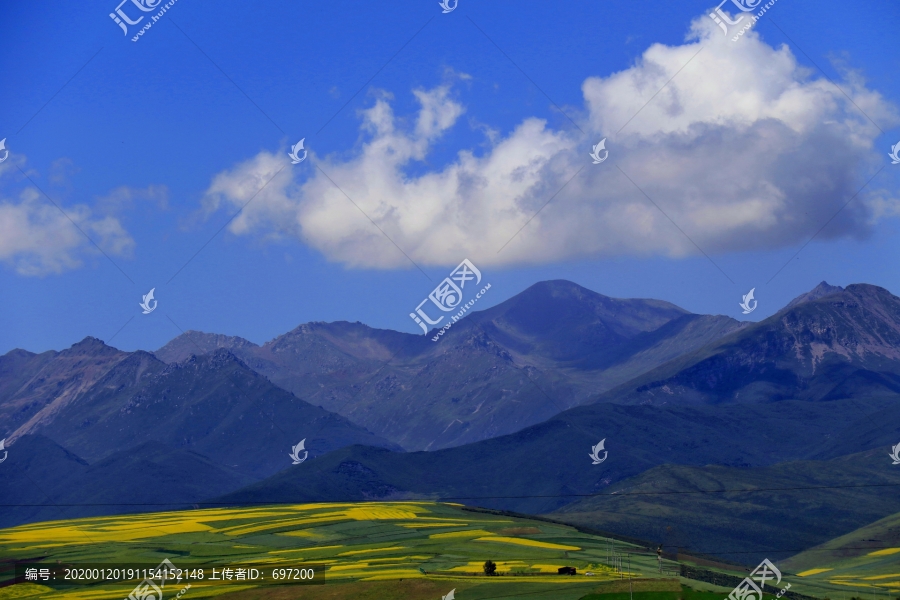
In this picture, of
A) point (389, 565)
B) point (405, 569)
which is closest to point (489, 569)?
point (405, 569)

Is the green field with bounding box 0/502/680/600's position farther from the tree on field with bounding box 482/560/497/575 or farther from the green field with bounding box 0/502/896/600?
the tree on field with bounding box 482/560/497/575

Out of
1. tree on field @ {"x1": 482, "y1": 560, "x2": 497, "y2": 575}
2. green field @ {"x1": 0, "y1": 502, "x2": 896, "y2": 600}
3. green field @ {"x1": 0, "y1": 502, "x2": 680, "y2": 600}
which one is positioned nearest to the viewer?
green field @ {"x1": 0, "y1": 502, "x2": 896, "y2": 600}

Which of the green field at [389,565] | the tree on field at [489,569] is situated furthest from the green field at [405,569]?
the tree on field at [489,569]

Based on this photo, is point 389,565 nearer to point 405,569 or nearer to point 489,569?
point 405,569

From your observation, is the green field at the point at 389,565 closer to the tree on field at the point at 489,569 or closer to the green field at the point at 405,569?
the green field at the point at 405,569

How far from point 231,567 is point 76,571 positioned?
2345 cm

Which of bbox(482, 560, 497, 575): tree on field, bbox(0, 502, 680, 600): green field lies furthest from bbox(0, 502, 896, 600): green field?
bbox(482, 560, 497, 575): tree on field

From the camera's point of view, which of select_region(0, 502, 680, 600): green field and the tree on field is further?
the tree on field

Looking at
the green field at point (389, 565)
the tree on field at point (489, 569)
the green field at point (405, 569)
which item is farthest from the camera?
the tree on field at point (489, 569)

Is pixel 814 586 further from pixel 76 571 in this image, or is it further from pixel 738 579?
pixel 76 571

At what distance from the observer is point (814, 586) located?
173000mm

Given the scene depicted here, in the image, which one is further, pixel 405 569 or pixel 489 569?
pixel 405 569

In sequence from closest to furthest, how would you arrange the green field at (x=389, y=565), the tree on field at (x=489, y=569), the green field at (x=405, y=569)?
the green field at (x=405, y=569)
the green field at (x=389, y=565)
the tree on field at (x=489, y=569)

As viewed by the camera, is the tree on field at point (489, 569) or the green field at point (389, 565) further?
the tree on field at point (489, 569)
